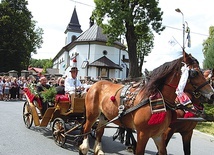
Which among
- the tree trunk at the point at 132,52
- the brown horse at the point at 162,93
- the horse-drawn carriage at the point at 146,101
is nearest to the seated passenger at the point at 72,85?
the horse-drawn carriage at the point at 146,101

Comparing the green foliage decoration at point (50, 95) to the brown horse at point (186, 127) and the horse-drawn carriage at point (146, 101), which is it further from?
the brown horse at point (186, 127)

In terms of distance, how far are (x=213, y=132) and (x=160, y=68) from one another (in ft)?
19.6

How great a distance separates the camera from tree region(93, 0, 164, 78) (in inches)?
789

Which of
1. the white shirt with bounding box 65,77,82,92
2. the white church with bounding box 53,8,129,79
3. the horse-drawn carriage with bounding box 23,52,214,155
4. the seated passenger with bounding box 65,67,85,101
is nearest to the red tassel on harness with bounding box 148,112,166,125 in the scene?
the horse-drawn carriage with bounding box 23,52,214,155

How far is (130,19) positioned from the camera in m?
19.9

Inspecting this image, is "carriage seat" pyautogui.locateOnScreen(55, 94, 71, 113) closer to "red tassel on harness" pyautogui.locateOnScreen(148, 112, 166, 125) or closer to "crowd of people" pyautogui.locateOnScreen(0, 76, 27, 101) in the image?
"red tassel on harness" pyautogui.locateOnScreen(148, 112, 166, 125)

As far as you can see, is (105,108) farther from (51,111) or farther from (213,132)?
(213,132)

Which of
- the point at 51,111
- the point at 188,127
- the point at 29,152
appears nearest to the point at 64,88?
the point at 51,111

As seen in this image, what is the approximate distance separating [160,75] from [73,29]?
63.3 meters

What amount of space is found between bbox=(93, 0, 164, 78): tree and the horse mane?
1546 centimetres

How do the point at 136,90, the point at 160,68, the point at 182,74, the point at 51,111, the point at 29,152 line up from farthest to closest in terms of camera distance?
the point at 51,111, the point at 29,152, the point at 136,90, the point at 160,68, the point at 182,74

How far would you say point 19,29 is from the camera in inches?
1636

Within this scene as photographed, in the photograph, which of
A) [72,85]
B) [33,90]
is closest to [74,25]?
[33,90]

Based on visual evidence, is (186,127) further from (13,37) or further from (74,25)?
(74,25)
